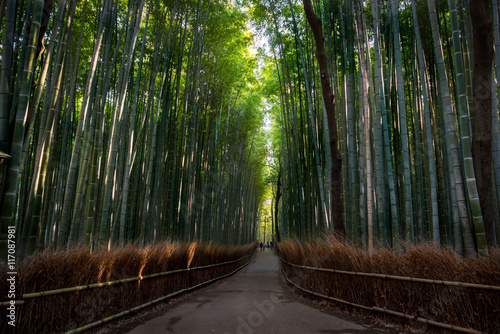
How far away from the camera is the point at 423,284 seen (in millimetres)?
2504

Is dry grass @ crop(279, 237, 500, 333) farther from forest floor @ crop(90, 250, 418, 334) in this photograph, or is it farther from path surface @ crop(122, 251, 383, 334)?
path surface @ crop(122, 251, 383, 334)


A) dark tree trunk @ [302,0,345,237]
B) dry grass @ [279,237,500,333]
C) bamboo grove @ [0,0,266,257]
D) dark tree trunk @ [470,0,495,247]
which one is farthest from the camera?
dark tree trunk @ [302,0,345,237]

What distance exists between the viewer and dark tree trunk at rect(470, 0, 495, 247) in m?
2.89

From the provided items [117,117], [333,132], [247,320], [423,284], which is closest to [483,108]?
[423,284]

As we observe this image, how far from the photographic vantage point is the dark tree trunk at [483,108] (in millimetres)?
2895

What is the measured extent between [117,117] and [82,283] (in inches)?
88.9

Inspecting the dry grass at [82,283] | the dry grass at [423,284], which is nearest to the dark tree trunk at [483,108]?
the dry grass at [423,284]

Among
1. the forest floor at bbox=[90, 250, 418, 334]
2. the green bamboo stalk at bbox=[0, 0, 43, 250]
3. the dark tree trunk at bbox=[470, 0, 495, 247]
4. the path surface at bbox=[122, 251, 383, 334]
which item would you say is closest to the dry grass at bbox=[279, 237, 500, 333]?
the forest floor at bbox=[90, 250, 418, 334]

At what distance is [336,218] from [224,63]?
529 centimetres

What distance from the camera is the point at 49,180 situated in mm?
4133

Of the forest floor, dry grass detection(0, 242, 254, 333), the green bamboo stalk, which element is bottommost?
the forest floor

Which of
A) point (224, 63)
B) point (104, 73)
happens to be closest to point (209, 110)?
point (224, 63)

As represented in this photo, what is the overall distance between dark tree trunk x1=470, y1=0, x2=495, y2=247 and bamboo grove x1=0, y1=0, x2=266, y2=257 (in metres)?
3.65

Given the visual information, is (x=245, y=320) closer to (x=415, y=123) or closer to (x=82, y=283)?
(x=82, y=283)
